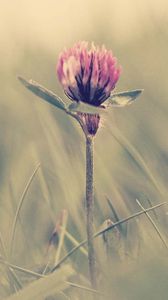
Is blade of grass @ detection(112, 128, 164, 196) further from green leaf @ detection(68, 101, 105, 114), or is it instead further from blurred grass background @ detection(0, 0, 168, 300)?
green leaf @ detection(68, 101, 105, 114)

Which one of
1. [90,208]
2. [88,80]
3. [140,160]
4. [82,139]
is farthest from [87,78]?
[82,139]

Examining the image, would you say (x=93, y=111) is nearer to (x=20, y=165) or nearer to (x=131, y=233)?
(x=131, y=233)

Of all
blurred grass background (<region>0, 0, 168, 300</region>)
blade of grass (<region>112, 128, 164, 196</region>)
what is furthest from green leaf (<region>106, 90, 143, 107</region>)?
blade of grass (<region>112, 128, 164, 196</region>)

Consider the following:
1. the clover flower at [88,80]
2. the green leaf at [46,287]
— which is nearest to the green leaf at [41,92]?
the clover flower at [88,80]

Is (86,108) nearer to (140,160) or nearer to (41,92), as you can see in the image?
(41,92)

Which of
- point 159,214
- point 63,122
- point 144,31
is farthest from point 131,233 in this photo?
point 144,31

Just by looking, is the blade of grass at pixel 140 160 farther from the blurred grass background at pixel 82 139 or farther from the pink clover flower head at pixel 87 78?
the pink clover flower head at pixel 87 78
